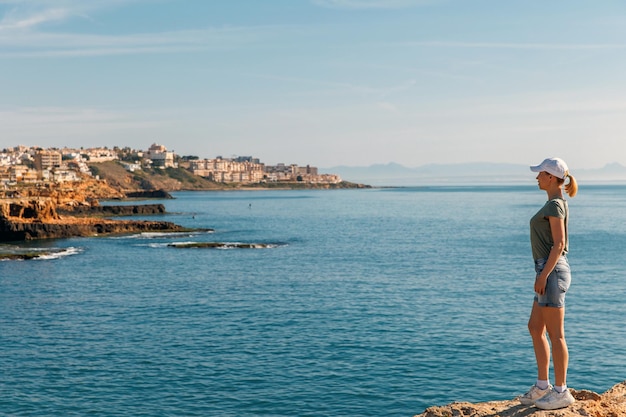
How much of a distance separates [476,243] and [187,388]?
60187 mm

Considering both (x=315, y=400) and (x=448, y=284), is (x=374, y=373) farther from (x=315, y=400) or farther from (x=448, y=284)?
(x=448, y=284)

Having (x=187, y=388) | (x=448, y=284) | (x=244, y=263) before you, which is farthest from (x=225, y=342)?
(x=244, y=263)

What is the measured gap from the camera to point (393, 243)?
79875 mm

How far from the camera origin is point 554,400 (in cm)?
981

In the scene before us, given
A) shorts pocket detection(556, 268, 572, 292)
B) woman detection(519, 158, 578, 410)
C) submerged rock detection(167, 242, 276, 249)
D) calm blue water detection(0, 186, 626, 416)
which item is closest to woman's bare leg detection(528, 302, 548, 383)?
woman detection(519, 158, 578, 410)

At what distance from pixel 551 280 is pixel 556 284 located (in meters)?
0.09

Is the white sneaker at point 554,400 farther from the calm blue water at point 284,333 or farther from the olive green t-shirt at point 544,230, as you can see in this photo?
the calm blue water at point 284,333

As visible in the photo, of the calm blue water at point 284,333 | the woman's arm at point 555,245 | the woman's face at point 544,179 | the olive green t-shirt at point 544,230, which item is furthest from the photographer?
the calm blue water at point 284,333

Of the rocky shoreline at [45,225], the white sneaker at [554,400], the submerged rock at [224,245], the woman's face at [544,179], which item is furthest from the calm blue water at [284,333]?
the rocky shoreline at [45,225]

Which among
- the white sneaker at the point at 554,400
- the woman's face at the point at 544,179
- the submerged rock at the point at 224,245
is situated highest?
the woman's face at the point at 544,179

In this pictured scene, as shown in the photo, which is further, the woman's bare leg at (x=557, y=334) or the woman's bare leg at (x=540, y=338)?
the woman's bare leg at (x=540, y=338)

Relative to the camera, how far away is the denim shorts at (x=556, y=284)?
9.98m

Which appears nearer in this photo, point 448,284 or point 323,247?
point 448,284

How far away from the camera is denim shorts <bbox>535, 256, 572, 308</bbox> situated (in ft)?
32.8
